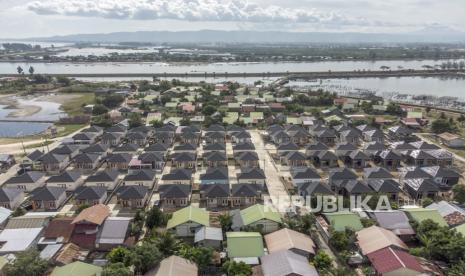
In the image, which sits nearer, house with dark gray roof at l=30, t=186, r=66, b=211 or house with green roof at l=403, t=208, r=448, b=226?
house with green roof at l=403, t=208, r=448, b=226

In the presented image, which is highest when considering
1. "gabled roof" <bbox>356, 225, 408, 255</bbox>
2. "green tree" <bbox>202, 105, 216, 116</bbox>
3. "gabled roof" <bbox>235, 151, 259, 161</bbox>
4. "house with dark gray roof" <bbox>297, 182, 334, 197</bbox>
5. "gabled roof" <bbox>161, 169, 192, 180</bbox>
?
"green tree" <bbox>202, 105, 216, 116</bbox>

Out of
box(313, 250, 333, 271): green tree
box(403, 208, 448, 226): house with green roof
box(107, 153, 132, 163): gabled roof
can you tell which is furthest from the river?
box(313, 250, 333, 271): green tree

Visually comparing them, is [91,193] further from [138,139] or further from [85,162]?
[138,139]

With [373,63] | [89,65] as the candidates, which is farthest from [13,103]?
[373,63]

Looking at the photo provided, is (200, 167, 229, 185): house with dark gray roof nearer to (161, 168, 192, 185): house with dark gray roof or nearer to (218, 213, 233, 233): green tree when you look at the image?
(161, 168, 192, 185): house with dark gray roof

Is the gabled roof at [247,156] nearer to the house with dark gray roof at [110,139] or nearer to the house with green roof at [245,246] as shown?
the house with green roof at [245,246]

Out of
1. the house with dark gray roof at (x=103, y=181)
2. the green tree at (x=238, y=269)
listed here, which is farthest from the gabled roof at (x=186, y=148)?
the green tree at (x=238, y=269)
